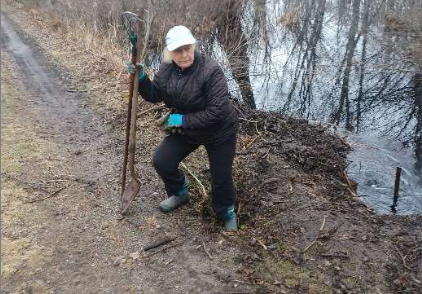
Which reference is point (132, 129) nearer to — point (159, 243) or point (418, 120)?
point (159, 243)

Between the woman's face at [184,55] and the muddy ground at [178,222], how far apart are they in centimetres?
151

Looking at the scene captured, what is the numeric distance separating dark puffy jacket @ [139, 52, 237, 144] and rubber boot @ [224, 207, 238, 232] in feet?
2.64

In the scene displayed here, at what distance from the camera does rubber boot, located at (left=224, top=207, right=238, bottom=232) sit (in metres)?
4.19

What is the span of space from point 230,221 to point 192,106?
1.22 metres

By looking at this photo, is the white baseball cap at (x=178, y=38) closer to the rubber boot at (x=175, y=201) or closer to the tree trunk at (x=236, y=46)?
the rubber boot at (x=175, y=201)

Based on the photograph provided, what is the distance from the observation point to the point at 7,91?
7.11 metres

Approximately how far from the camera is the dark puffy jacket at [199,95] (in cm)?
347

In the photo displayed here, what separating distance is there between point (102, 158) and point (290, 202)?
7.11 feet

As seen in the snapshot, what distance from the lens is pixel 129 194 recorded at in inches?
169

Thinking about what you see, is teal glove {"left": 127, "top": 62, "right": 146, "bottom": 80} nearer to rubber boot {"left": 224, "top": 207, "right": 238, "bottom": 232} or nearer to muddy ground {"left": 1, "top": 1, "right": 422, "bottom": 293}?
muddy ground {"left": 1, "top": 1, "right": 422, "bottom": 293}

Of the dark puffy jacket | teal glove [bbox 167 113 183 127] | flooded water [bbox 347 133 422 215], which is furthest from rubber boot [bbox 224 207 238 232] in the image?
flooded water [bbox 347 133 422 215]

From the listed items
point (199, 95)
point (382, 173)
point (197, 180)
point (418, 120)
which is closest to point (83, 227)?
point (197, 180)

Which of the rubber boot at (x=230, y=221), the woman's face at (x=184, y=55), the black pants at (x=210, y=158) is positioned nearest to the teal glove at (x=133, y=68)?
the woman's face at (x=184, y=55)

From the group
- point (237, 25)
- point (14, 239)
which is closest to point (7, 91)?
point (14, 239)
